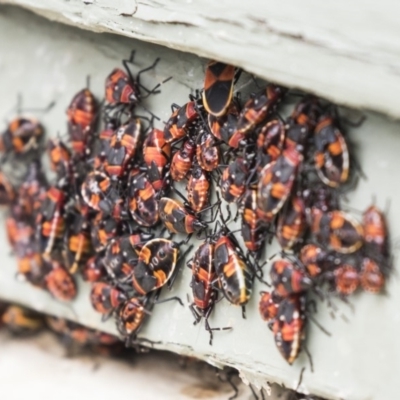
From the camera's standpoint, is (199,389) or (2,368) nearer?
(199,389)

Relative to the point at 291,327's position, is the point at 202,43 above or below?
above

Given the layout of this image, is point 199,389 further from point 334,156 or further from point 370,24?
point 370,24

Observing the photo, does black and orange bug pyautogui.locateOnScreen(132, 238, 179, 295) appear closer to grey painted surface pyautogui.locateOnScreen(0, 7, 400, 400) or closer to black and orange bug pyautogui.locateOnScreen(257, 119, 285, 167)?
grey painted surface pyautogui.locateOnScreen(0, 7, 400, 400)

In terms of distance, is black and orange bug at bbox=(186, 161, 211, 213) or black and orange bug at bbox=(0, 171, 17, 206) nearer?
black and orange bug at bbox=(186, 161, 211, 213)

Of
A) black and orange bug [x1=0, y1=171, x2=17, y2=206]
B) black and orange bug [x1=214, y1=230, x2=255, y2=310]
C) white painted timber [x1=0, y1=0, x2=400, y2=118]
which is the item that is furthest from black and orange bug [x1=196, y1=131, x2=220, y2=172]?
black and orange bug [x1=0, y1=171, x2=17, y2=206]

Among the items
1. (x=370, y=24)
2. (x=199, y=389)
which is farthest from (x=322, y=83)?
(x=199, y=389)

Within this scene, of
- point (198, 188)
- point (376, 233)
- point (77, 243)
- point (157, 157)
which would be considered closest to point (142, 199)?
point (157, 157)

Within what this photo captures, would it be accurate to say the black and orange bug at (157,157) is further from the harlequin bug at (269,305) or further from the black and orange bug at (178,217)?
the harlequin bug at (269,305)
